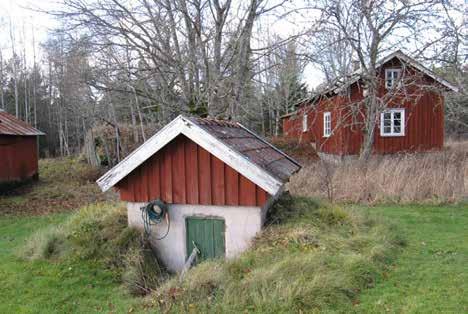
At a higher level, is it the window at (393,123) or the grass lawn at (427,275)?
the window at (393,123)

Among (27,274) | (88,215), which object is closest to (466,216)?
(88,215)

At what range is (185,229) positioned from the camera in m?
6.17

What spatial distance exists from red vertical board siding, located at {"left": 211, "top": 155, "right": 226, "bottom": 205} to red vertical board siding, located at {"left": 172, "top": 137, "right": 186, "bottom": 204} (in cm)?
52

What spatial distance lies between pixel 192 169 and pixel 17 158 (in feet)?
42.2

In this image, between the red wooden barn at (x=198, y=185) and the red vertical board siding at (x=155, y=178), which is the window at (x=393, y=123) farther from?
the red vertical board siding at (x=155, y=178)

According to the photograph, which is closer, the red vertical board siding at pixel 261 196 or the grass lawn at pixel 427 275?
the grass lawn at pixel 427 275

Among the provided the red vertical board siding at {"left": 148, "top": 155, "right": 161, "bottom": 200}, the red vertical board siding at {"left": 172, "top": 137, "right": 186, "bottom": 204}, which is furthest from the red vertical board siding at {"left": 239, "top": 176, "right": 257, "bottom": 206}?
the red vertical board siding at {"left": 148, "top": 155, "right": 161, "bottom": 200}

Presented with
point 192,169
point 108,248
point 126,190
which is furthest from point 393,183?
point 108,248

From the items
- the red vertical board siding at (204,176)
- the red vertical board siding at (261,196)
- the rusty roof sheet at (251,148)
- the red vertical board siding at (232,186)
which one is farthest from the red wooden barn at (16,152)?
the red vertical board siding at (261,196)

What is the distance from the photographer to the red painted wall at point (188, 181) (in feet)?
18.8

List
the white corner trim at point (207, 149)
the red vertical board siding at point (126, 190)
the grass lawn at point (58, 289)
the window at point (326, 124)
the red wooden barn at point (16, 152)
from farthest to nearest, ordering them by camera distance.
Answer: the window at point (326, 124)
the red wooden barn at point (16, 152)
the red vertical board siding at point (126, 190)
the white corner trim at point (207, 149)
the grass lawn at point (58, 289)

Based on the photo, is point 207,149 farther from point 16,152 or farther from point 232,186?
point 16,152

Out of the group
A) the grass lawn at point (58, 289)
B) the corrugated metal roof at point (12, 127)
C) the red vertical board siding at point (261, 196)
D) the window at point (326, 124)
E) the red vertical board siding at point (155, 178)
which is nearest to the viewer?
the grass lawn at point (58, 289)

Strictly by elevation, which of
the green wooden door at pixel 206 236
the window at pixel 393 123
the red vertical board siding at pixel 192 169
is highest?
the window at pixel 393 123
